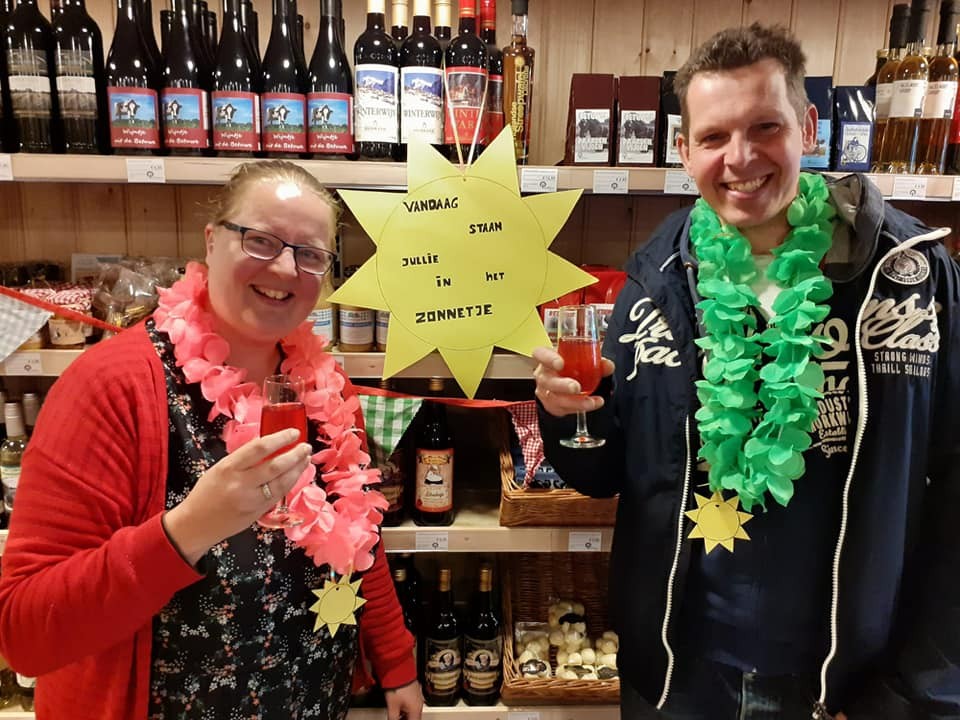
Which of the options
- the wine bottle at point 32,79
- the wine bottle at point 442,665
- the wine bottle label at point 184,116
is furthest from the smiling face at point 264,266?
the wine bottle at point 442,665

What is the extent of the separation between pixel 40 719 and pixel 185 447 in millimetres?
567

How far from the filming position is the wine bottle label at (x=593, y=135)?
167cm

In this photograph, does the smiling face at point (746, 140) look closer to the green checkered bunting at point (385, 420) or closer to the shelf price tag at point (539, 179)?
the shelf price tag at point (539, 179)

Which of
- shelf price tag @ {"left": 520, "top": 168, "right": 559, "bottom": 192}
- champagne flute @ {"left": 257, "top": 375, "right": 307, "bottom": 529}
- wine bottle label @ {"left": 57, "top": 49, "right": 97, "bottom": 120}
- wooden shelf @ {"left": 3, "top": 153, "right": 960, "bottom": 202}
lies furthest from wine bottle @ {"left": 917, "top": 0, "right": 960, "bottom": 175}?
wine bottle label @ {"left": 57, "top": 49, "right": 97, "bottom": 120}

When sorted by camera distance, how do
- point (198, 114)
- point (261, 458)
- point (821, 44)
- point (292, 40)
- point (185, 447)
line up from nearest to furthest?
point (261, 458)
point (185, 447)
point (198, 114)
point (292, 40)
point (821, 44)

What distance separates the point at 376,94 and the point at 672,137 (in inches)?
29.3

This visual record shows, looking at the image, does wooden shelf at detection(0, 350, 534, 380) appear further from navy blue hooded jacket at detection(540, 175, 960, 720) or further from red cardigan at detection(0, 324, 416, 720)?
red cardigan at detection(0, 324, 416, 720)

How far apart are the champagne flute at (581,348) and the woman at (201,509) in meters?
0.44

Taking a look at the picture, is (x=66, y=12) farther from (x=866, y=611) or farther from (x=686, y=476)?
(x=866, y=611)

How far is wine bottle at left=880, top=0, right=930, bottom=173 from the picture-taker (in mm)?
1662

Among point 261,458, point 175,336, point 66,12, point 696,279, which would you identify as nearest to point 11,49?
point 66,12

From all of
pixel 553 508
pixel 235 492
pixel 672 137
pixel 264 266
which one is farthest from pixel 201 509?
pixel 672 137

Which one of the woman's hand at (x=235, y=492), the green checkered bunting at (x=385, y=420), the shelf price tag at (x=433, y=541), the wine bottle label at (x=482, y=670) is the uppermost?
the woman's hand at (x=235, y=492)

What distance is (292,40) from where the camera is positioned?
69.3 inches
